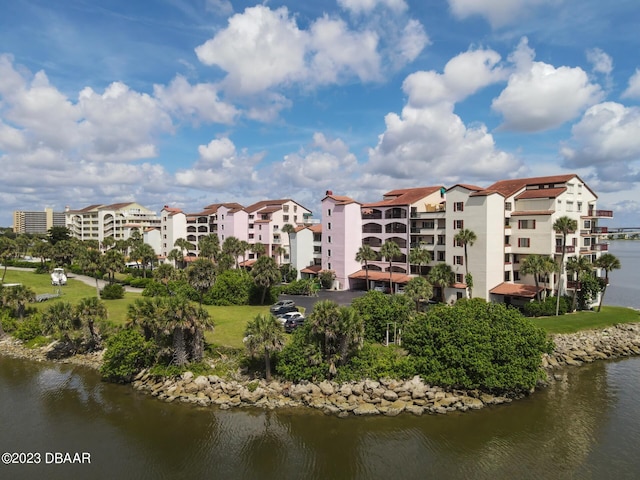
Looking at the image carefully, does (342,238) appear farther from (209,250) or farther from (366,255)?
(209,250)

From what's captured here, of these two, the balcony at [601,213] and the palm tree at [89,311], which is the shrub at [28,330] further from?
the balcony at [601,213]

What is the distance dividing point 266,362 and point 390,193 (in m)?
50.4

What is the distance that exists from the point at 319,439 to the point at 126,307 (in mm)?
→ 40585

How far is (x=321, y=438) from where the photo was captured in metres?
28.1

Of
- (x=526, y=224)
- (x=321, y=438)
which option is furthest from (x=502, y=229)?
(x=321, y=438)

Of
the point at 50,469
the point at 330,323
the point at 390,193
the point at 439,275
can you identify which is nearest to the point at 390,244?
the point at 439,275

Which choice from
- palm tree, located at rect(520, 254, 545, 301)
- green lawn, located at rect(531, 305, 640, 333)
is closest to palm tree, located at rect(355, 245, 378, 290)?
palm tree, located at rect(520, 254, 545, 301)

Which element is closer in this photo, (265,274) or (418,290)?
(418,290)

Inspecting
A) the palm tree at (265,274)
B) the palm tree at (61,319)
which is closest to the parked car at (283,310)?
the palm tree at (265,274)

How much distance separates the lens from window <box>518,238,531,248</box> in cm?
5678

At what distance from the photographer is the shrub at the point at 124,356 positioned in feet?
121

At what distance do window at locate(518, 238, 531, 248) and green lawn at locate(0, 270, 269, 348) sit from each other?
3553 centimetres

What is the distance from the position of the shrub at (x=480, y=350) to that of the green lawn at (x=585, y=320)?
12.5 metres

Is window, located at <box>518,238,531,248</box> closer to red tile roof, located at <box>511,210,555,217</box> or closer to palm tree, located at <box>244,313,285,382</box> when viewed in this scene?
red tile roof, located at <box>511,210,555,217</box>
